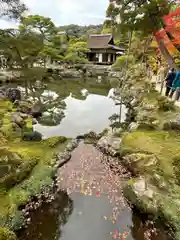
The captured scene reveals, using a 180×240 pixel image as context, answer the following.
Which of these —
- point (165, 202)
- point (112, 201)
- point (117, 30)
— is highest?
point (117, 30)

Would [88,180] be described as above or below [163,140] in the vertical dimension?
below

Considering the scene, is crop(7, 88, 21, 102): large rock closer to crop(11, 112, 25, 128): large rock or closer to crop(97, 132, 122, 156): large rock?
crop(11, 112, 25, 128): large rock

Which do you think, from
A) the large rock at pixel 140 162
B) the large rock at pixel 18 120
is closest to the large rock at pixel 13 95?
the large rock at pixel 18 120

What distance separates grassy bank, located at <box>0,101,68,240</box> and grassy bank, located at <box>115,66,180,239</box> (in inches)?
81.6

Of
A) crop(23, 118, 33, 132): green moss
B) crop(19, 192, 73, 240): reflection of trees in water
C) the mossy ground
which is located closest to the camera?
crop(19, 192, 73, 240): reflection of trees in water

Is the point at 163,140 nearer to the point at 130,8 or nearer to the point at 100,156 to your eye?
the point at 100,156

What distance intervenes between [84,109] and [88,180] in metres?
7.32

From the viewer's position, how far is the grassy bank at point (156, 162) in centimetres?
391

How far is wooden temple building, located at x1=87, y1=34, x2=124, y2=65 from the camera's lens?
3272 cm

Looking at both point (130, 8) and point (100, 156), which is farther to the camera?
point (130, 8)

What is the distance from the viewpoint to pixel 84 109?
39.7 ft

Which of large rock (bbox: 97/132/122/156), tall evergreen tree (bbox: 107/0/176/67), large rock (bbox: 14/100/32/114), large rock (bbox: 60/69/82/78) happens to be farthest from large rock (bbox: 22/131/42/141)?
large rock (bbox: 60/69/82/78)

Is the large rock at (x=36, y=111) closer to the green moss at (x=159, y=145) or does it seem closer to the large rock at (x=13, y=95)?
the large rock at (x=13, y=95)

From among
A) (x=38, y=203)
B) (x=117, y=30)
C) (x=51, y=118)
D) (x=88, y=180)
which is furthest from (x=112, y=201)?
(x=117, y=30)
